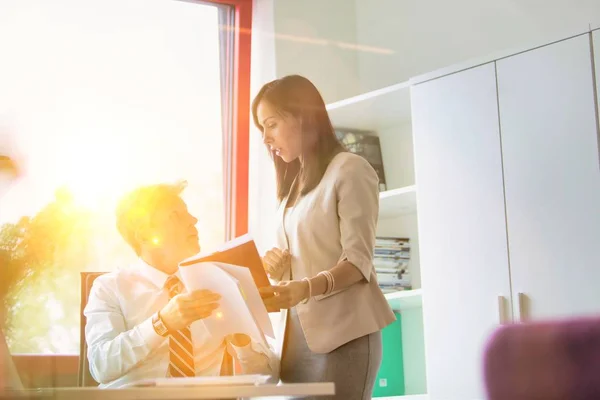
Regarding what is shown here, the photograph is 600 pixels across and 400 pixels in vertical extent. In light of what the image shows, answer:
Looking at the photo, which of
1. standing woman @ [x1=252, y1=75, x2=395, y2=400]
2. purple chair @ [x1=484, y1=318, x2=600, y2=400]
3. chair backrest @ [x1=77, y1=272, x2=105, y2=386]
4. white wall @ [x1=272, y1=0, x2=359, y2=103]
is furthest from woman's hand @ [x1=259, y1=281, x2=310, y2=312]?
white wall @ [x1=272, y1=0, x2=359, y2=103]

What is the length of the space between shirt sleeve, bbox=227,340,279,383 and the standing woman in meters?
0.05

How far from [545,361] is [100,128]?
2825 mm

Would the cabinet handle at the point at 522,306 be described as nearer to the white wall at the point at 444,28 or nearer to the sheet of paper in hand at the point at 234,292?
the white wall at the point at 444,28

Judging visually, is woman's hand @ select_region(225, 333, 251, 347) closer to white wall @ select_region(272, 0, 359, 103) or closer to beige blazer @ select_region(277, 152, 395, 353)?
beige blazer @ select_region(277, 152, 395, 353)

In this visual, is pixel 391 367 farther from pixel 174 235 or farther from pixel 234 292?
pixel 234 292

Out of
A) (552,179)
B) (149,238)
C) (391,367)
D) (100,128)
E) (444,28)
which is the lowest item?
(391,367)

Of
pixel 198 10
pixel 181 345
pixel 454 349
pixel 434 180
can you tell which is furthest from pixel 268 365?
pixel 198 10

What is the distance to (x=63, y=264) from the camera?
11.9 ft

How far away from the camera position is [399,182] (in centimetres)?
401

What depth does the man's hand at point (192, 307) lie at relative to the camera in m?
2.00

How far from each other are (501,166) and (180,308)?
1670 mm

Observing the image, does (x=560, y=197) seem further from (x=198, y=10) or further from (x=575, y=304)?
(x=198, y=10)

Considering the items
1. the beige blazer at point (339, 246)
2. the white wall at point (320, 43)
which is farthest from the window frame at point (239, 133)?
the beige blazer at point (339, 246)

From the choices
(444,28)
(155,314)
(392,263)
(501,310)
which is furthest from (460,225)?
(155,314)
